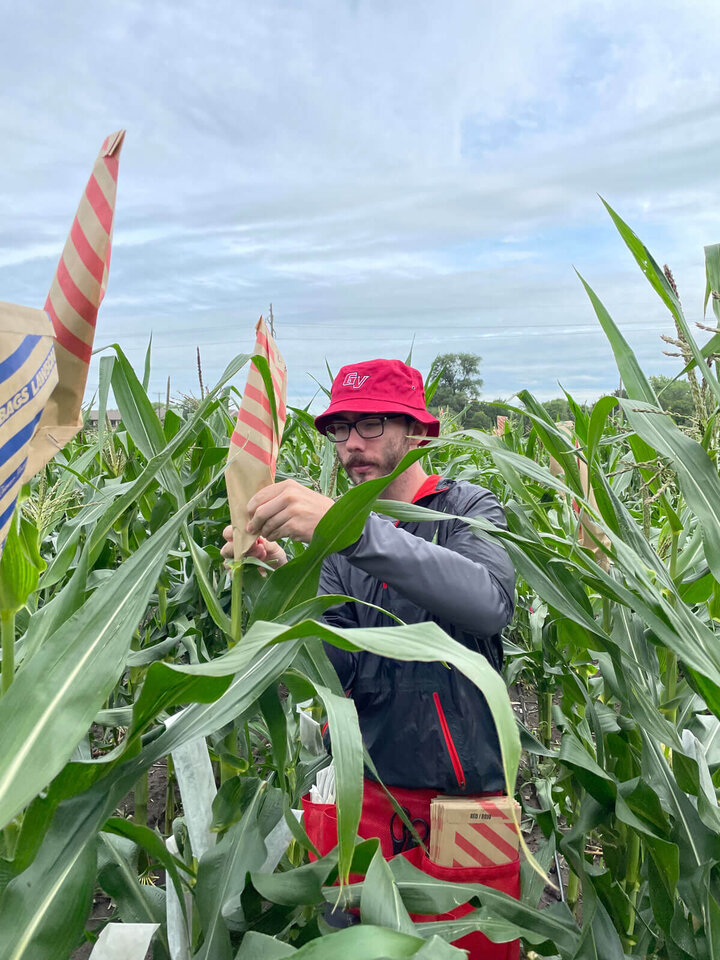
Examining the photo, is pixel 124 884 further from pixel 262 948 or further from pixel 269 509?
pixel 269 509

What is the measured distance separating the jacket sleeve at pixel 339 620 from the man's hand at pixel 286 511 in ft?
1.55

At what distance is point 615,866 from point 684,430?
2.85ft

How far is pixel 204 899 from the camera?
0.94 metres

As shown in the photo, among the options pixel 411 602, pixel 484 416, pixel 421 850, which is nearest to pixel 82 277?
pixel 411 602

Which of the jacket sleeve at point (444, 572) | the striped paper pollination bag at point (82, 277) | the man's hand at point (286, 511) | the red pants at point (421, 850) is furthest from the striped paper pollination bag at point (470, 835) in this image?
the striped paper pollination bag at point (82, 277)

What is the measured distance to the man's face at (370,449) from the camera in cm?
168

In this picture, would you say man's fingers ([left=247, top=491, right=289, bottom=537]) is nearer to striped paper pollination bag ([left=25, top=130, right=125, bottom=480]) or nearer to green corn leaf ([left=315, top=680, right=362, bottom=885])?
striped paper pollination bag ([left=25, top=130, right=125, bottom=480])

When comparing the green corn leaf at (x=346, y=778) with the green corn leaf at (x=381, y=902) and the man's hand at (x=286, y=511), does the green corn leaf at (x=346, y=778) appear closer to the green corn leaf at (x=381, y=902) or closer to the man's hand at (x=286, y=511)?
the green corn leaf at (x=381, y=902)

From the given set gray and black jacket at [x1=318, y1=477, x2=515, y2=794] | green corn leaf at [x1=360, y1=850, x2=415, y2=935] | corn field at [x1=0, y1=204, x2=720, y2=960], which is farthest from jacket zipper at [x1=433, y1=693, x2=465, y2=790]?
green corn leaf at [x1=360, y1=850, x2=415, y2=935]

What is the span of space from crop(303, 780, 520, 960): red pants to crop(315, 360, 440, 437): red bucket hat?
2.71 feet

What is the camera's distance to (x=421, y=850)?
147cm

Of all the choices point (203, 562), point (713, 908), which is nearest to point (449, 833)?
point (713, 908)

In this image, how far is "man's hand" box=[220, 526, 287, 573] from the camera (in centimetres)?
111

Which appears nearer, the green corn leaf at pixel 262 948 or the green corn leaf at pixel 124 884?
the green corn leaf at pixel 262 948
